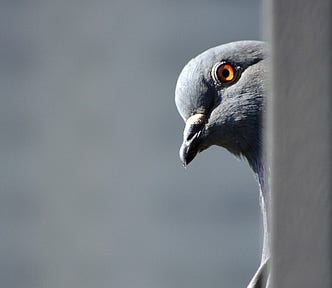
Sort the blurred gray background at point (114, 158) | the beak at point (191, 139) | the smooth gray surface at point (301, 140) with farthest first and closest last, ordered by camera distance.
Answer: the blurred gray background at point (114, 158) < the beak at point (191, 139) < the smooth gray surface at point (301, 140)

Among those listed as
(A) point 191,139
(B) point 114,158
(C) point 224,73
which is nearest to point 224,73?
(C) point 224,73

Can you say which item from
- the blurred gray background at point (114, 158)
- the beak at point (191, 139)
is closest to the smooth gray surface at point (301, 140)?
the beak at point (191, 139)

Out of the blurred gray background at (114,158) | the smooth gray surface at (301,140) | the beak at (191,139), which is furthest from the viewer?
the blurred gray background at (114,158)

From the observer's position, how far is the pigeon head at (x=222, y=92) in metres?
3.31

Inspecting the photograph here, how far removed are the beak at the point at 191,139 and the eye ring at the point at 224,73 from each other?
0.41ft

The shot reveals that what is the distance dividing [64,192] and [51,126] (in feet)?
1.43

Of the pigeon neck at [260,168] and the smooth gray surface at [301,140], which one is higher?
the smooth gray surface at [301,140]

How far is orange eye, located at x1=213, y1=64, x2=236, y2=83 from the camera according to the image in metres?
3.32

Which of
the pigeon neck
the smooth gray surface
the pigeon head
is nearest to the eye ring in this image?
the pigeon head

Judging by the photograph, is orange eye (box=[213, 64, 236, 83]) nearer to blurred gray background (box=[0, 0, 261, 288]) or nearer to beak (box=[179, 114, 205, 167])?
beak (box=[179, 114, 205, 167])

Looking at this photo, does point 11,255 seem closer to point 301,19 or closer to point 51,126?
point 51,126

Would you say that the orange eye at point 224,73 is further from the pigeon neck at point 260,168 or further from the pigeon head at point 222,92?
the pigeon neck at point 260,168

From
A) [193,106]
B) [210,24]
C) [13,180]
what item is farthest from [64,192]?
[193,106]

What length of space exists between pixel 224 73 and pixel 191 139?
0.24 m
